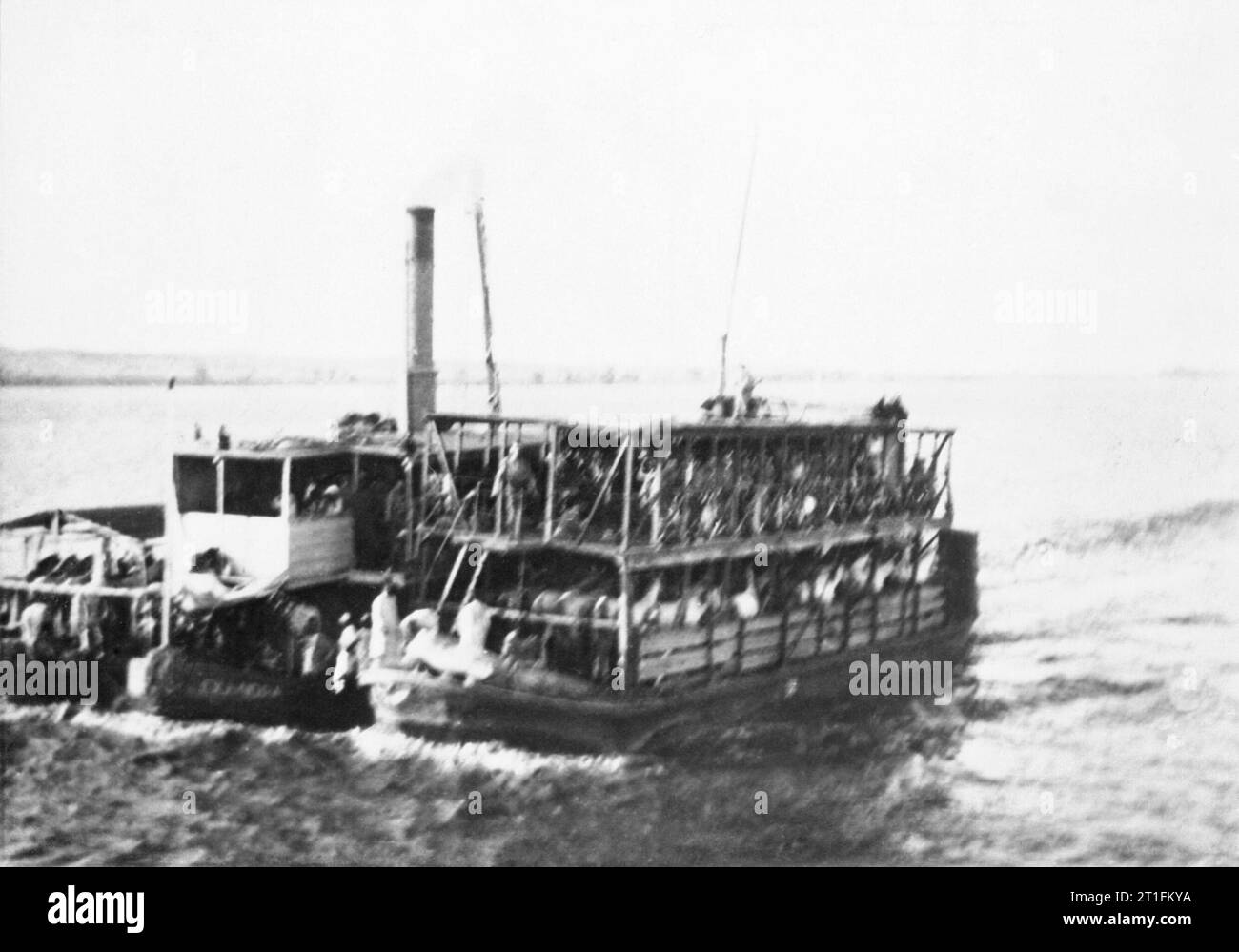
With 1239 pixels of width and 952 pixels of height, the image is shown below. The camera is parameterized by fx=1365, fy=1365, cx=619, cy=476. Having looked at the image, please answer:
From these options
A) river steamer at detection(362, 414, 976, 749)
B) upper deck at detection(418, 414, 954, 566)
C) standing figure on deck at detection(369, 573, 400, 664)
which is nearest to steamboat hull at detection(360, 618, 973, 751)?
river steamer at detection(362, 414, 976, 749)

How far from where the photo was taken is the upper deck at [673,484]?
6.46m

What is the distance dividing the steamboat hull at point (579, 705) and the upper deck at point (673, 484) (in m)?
0.65

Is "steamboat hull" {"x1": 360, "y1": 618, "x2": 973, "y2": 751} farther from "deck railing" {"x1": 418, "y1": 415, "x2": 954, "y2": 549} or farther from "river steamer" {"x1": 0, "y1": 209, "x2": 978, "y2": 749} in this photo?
"deck railing" {"x1": 418, "y1": 415, "x2": 954, "y2": 549}

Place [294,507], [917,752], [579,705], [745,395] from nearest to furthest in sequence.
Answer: [579,705] < [917,752] < [745,395] < [294,507]

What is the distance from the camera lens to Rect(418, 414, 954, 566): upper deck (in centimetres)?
646

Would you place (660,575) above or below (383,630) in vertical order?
above

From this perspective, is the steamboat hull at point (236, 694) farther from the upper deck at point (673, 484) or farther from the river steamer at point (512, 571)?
the upper deck at point (673, 484)

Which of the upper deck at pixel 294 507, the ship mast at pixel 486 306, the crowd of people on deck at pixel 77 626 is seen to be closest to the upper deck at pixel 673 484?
the ship mast at pixel 486 306

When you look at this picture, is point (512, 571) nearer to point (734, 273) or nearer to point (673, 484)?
point (673, 484)

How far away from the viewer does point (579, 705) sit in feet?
20.8

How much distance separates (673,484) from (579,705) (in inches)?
44.7

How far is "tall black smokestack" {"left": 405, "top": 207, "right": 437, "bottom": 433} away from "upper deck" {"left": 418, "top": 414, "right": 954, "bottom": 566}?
231 mm

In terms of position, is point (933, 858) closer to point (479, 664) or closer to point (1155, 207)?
point (479, 664)

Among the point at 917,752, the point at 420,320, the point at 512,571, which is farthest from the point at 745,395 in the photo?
the point at 917,752
